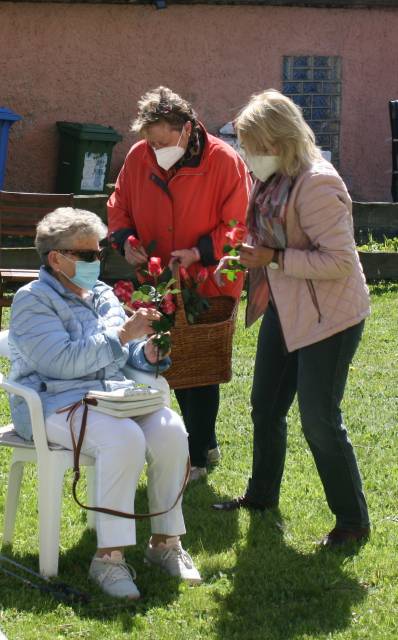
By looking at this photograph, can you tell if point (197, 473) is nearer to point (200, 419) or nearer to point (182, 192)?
point (200, 419)

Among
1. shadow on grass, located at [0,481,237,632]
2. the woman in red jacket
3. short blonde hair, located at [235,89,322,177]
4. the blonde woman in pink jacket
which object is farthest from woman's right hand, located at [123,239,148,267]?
shadow on grass, located at [0,481,237,632]

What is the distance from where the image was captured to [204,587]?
451 cm

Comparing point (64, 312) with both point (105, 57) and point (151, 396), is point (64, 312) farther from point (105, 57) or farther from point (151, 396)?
point (105, 57)

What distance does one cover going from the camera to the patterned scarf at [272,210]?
Answer: 4.62 meters

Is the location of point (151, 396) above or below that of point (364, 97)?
below

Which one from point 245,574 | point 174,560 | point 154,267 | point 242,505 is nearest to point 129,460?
point 174,560

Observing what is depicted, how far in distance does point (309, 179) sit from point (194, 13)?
10231mm

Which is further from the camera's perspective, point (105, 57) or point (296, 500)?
point (105, 57)

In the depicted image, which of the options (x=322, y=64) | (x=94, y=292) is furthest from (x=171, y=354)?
(x=322, y=64)

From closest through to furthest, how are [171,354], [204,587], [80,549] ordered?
[204,587], [80,549], [171,354]

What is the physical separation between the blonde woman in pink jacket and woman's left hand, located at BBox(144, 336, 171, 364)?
18.9 inches

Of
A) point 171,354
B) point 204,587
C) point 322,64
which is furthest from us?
point 322,64

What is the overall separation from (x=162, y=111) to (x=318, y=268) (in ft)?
4.15

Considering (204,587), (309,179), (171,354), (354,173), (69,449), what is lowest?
(204,587)
